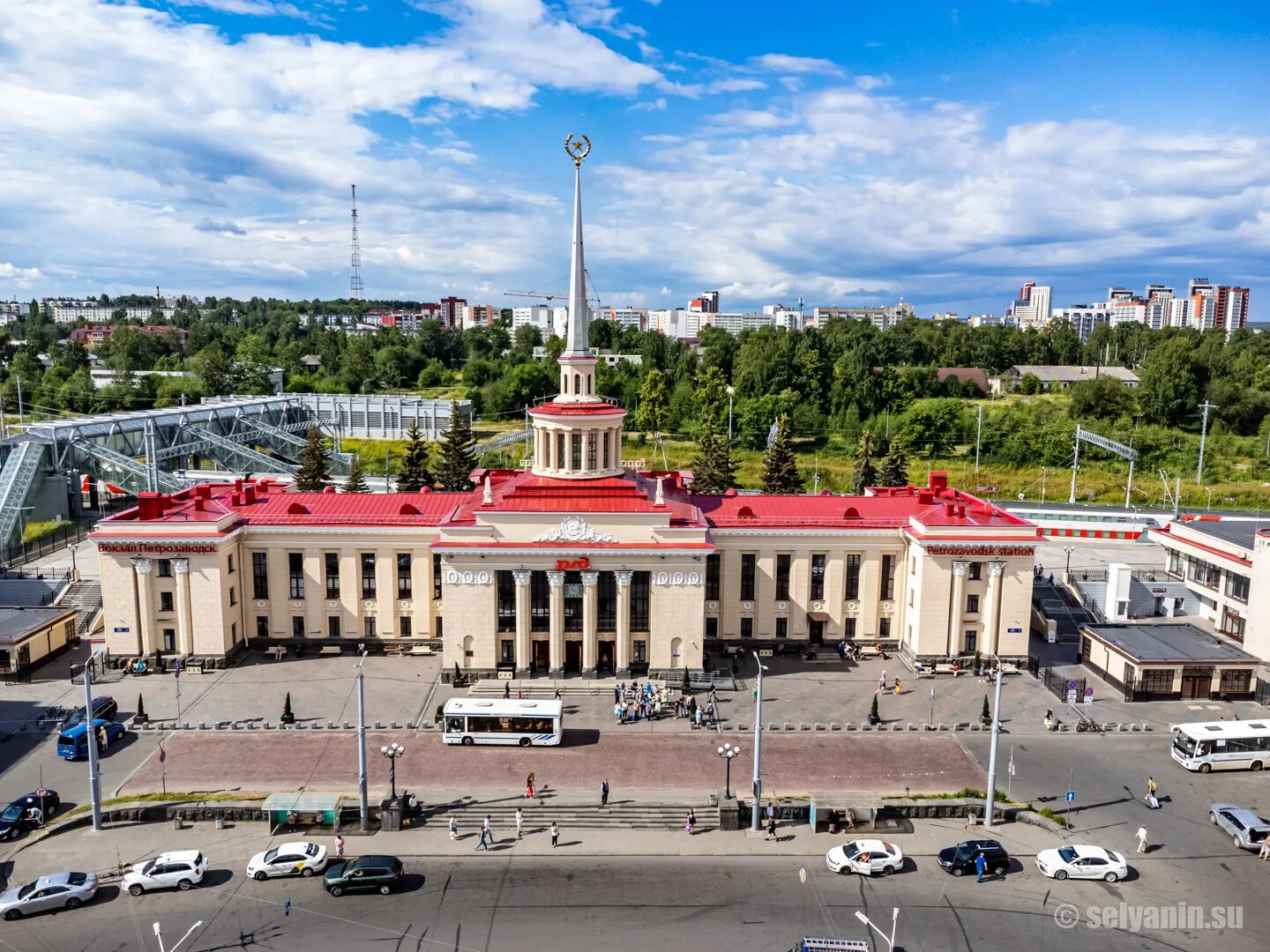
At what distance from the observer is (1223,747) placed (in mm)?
40312

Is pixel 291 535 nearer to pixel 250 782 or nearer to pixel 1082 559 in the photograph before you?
pixel 250 782

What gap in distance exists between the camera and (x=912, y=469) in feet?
357

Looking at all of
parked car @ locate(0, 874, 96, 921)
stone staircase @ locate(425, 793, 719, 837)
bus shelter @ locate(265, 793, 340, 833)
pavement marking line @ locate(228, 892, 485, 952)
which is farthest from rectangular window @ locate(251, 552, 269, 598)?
pavement marking line @ locate(228, 892, 485, 952)

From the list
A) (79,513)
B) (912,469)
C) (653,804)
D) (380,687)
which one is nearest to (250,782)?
(380,687)

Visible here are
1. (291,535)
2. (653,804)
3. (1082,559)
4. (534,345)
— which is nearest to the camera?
(653,804)

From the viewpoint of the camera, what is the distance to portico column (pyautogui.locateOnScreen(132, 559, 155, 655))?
5016 cm

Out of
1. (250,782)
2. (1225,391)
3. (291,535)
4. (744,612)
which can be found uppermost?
(1225,391)

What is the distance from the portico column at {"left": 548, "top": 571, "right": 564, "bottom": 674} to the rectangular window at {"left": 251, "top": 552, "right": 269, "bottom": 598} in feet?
59.5

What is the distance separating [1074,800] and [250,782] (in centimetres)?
3549

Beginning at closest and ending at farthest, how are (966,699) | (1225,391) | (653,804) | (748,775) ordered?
(653,804) → (748,775) → (966,699) → (1225,391)

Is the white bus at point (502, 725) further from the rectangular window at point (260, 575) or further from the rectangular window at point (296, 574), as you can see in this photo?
the rectangular window at point (260, 575)

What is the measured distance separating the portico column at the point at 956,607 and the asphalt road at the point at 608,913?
20.4 metres

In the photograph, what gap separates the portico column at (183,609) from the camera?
165 feet

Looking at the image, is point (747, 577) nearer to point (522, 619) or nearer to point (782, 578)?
point (782, 578)
